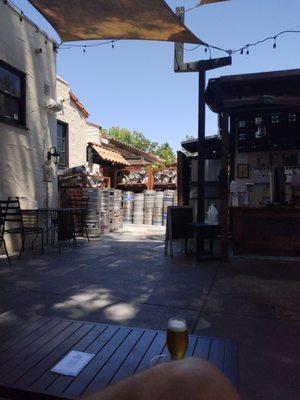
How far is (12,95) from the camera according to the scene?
748cm

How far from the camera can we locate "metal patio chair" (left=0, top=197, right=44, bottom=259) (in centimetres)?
662

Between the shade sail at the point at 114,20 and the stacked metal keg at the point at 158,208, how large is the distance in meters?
9.90

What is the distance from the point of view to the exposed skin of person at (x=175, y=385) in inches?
31.0

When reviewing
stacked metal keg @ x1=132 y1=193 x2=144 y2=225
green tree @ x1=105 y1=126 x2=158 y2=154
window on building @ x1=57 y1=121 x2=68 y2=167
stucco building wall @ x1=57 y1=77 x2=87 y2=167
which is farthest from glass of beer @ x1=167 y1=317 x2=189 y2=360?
green tree @ x1=105 y1=126 x2=158 y2=154

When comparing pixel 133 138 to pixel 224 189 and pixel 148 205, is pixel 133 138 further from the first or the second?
pixel 224 189

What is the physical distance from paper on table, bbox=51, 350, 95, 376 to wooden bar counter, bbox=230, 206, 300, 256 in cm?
589

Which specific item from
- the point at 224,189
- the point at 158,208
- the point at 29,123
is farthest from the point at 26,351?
the point at 158,208

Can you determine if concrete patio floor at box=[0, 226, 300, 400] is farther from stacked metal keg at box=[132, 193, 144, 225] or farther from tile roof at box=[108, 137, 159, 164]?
tile roof at box=[108, 137, 159, 164]

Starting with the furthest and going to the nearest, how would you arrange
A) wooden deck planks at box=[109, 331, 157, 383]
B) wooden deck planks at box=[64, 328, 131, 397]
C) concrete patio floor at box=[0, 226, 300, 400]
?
concrete patio floor at box=[0, 226, 300, 400]
wooden deck planks at box=[109, 331, 157, 383]
wooden deck planks at box=[64, 328, 131, 397]

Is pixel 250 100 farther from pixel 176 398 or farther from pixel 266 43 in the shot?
pixel 176 398

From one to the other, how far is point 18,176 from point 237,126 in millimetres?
5644

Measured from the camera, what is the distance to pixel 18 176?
7.59 metres

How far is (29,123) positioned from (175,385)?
801cm

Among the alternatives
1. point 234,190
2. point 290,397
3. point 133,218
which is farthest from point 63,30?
point 133,218
